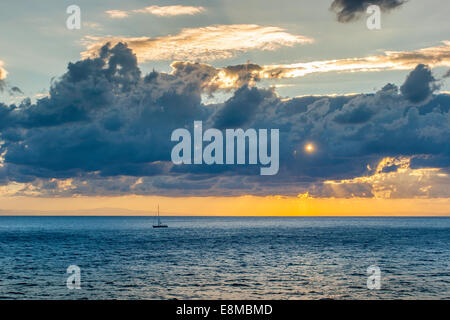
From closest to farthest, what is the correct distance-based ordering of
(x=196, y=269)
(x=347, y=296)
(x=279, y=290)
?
1. (x=347, y=296)
2. (x=279, y=290)
3. (x=196, y=269)

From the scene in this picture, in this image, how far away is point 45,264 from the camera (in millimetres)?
81500

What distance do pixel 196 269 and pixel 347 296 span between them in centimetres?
2901

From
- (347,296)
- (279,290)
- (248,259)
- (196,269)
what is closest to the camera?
(347,296)
